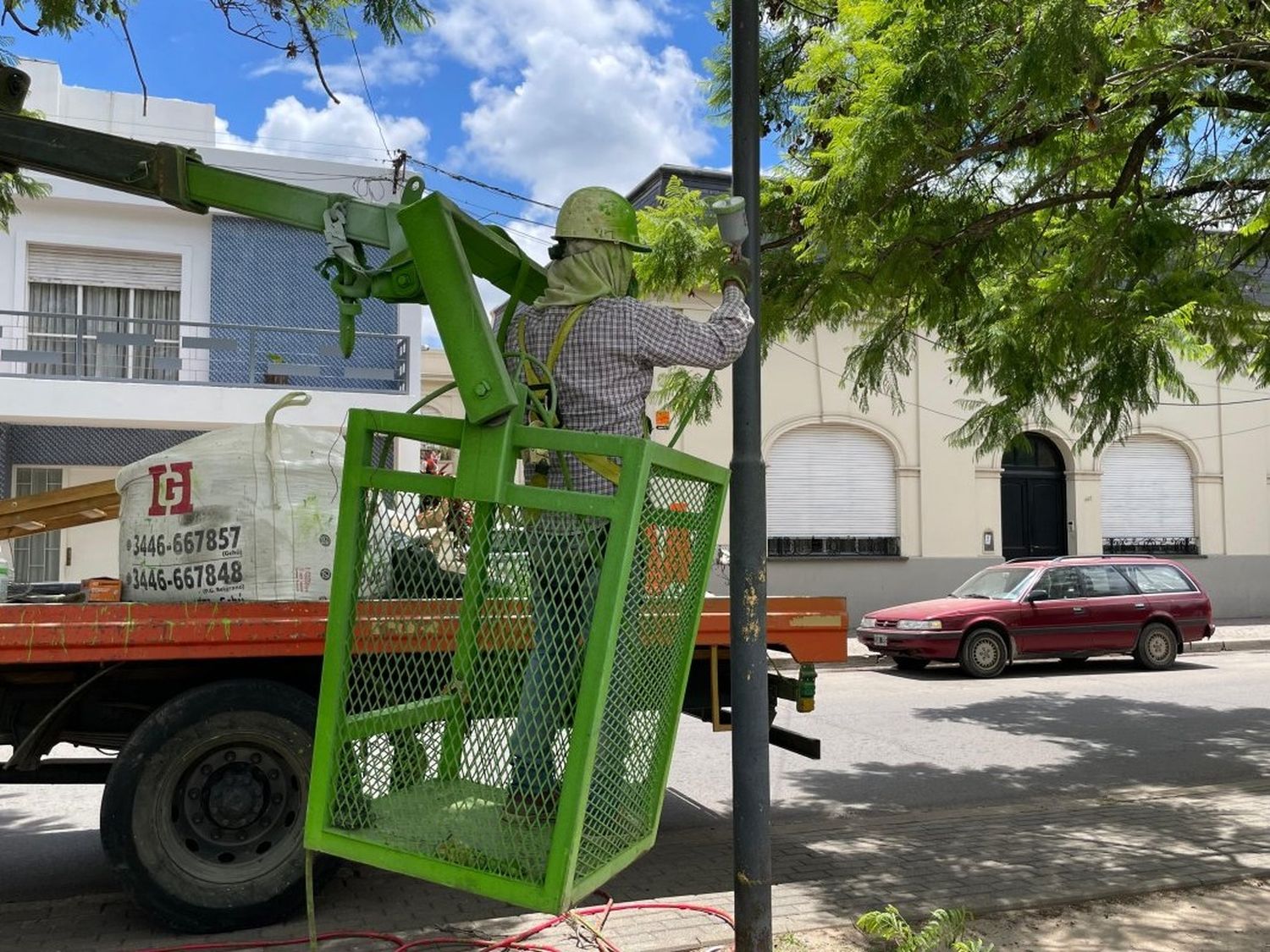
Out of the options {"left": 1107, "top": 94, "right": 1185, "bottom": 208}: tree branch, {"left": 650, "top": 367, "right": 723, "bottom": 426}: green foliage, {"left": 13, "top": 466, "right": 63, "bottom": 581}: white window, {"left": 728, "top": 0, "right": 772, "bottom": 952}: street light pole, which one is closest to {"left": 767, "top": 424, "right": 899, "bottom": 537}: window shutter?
{"left": 13, "top": 466, "right": 63, "bottom": 581}: white window

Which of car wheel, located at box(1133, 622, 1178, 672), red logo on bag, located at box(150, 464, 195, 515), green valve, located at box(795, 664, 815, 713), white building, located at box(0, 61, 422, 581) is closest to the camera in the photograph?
red logo on bag, located at box(150, 464, 195, 515)

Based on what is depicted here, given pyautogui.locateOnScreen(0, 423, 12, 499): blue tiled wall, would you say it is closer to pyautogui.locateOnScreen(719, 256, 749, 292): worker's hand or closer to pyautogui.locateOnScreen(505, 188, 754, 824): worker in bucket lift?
pyautogui.locateOnScreen(505, 188, 754, 824): worker in bucket lift

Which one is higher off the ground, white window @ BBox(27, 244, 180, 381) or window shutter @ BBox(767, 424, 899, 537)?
white window @ BBox(27, 244, 180, 381)

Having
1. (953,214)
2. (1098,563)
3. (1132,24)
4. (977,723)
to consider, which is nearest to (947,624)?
(1098,563)

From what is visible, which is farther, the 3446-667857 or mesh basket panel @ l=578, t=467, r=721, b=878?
the 3446-667857

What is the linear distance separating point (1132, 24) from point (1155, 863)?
4.30 meters

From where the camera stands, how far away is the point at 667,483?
118 inches

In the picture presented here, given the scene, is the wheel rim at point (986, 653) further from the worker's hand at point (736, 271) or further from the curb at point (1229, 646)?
the worker's hand at point (736, 271)

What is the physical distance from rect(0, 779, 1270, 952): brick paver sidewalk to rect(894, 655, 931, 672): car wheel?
7968 millimetres

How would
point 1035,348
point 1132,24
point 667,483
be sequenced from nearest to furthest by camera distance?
point 667,483 < point 1132,24 < point 1035,348

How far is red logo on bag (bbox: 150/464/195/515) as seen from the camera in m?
4.54

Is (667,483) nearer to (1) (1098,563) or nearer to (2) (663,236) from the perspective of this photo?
(2) (663,236)

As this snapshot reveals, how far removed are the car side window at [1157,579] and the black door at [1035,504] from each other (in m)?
5.15

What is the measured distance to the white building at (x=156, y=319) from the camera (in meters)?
15.3
